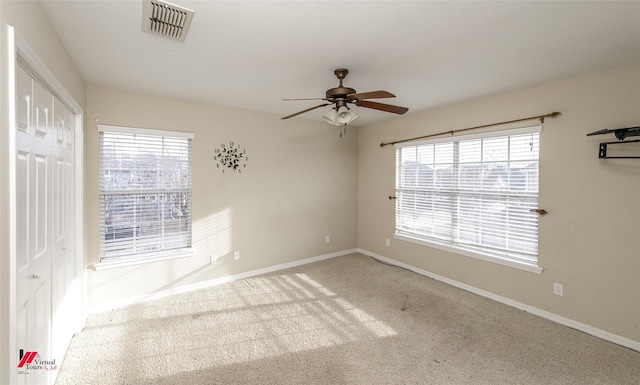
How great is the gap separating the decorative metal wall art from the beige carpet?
1638 mm

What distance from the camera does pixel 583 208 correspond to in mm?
2727

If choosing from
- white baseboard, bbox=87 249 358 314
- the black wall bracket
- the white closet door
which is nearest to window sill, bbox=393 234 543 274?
the black wall bracket

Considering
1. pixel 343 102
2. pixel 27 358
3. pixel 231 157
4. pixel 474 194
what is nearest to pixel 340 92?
pixel 343 102

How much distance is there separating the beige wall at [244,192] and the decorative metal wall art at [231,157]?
0.21 ft

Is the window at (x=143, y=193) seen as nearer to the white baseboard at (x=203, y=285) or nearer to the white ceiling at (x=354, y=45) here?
the white baseboard at (x=203, y=285)

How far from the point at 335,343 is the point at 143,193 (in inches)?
105

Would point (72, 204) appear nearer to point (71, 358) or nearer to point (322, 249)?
point (71, 358)

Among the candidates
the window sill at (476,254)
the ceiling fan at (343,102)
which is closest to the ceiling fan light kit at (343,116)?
the ceiling fan at (343,102)

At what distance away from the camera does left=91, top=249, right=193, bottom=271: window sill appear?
309 cm

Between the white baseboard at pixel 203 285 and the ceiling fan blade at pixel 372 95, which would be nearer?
the ceiling fan blade at pixel 372 95

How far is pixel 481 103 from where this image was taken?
136 inches

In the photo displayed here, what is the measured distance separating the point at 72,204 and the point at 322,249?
339cm

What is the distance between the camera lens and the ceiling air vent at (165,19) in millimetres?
1667

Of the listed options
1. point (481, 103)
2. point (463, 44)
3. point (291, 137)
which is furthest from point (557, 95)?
point (291, 137)
